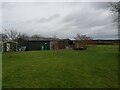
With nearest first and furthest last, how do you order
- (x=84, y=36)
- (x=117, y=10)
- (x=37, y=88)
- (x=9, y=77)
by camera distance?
1. (x=37, y=88)
2. (x=9, y=77)
3. (x=117, y=10)
4. (x=84, y=36)

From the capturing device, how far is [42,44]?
57.6 m

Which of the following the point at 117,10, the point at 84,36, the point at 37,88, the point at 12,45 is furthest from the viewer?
the point at 84,36

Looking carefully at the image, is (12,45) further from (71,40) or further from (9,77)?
(9,77)

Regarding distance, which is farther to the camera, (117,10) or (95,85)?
(117,10)

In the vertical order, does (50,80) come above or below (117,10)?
below

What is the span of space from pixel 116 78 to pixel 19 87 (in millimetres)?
6202

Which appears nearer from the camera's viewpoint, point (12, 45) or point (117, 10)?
point (117, 10)

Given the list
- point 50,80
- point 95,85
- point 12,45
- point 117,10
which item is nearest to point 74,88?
point 95,85

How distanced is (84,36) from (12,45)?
26.9m

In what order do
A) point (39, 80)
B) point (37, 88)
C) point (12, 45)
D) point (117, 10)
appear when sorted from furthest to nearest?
point (12, 45), point (117, 10), point (39, 80), point (37, 88)

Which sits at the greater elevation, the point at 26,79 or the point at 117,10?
the point at 117,10

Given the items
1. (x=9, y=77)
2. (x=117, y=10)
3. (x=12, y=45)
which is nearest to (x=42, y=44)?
(x=12, y=45)

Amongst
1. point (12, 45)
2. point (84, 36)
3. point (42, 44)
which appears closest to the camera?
point (12, 45)

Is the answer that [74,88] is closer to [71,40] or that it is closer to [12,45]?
[12,45]
